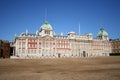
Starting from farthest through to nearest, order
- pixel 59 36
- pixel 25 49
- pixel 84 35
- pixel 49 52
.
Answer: pixel 84 35, pixel 59 36, pixel 49 52, pixel 25 49

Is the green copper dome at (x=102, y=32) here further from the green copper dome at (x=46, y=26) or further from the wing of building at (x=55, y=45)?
the green copper dome at (x=46, y=26)

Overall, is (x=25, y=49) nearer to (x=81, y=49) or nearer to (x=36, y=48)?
(x=36, y=48)

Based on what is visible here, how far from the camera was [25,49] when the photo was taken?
3393 inches

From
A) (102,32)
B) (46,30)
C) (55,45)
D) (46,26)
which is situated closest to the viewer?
(55,45)

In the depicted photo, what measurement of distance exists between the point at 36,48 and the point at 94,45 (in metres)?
41.0

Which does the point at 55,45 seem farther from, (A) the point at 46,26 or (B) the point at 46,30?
(A) the point at 46,26

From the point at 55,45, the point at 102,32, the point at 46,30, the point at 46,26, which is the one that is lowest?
the point at 55,45

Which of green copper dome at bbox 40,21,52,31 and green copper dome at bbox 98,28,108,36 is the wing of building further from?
green copper dome at bbox 98,28,108,36

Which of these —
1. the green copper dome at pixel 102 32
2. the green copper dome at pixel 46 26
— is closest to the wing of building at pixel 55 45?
the green copper dome at pixel 46 26

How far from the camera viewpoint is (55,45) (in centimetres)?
9431

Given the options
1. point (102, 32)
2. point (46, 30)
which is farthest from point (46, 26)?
point (102, 32)

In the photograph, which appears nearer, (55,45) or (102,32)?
Result: (55,45)

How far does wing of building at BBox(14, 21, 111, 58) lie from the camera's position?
86.6 meters

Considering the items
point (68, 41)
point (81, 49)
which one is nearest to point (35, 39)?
point (68, 41)
